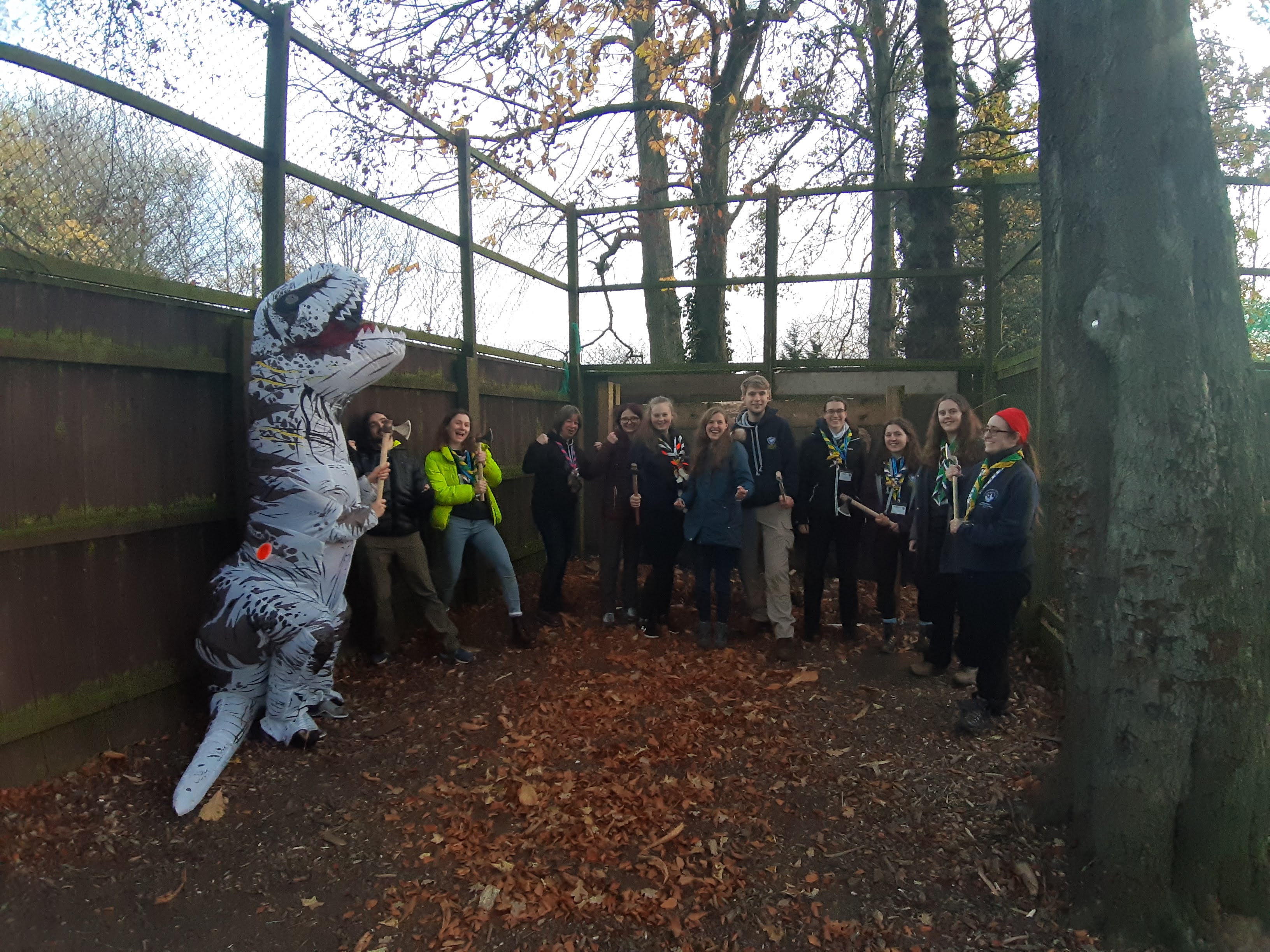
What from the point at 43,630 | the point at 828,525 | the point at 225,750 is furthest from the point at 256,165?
the point at 828,525

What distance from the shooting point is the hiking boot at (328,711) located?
4.57 metres

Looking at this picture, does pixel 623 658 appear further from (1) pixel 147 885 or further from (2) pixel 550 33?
(2) pixel 550 33

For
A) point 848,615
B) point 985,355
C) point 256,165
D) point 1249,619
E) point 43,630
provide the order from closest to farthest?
1. point 1249,619
2. point 43,630
3. point 256,165
4. point 848,615
5. point 985,355

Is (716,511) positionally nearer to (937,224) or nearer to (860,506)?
(860,506)

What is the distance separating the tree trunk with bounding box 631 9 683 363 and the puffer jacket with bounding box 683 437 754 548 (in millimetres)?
3849

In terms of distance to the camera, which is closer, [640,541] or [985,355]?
[640,541]

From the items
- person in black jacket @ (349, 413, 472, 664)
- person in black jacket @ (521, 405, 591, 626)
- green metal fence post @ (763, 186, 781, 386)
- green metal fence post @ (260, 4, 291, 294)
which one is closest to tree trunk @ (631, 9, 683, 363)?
green metal fence post @ (763, 186, 781, 386)

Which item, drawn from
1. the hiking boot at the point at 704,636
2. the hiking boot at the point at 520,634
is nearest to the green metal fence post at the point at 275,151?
the hiking boot at the point at 520,634

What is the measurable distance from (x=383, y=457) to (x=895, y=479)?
360cm

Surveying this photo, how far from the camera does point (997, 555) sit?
4.34m

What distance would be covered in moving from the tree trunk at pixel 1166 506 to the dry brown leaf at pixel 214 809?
11.2 feet

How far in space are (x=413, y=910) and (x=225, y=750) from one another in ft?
4.45

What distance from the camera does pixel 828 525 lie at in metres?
6.04

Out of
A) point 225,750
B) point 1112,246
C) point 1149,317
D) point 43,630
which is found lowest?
point 225,750
